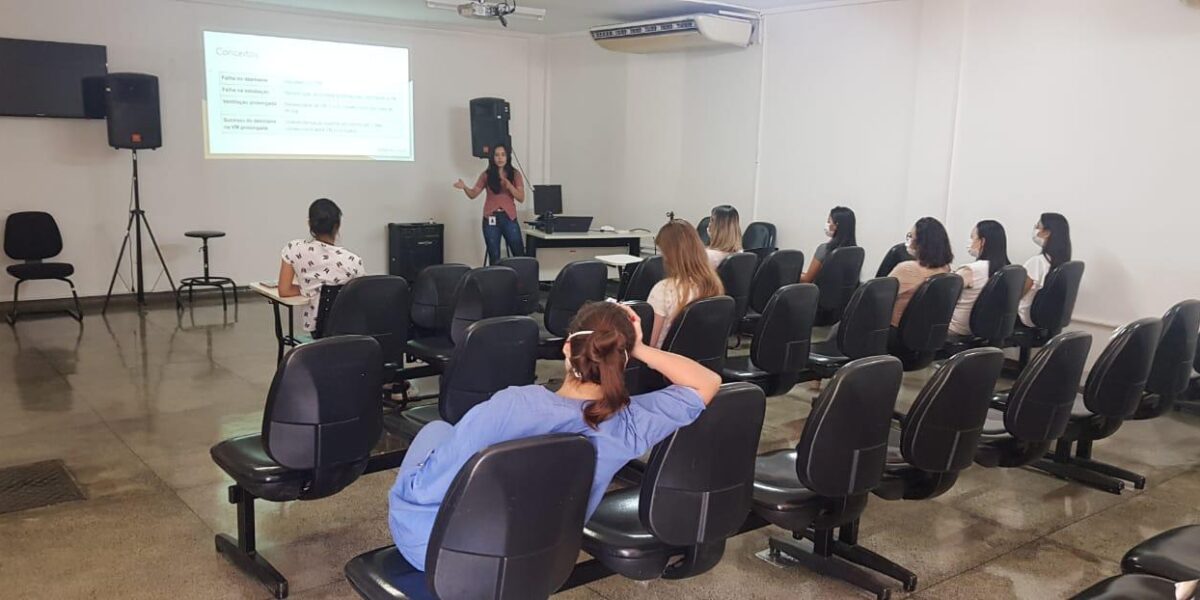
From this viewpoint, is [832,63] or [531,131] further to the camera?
[531,131]

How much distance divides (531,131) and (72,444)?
24.0ft

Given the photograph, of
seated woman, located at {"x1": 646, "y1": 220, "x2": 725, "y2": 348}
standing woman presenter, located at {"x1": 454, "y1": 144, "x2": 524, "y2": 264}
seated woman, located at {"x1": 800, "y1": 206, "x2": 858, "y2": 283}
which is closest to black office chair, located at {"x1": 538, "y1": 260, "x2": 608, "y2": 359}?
seated woman, located at {"x1": 646, "y1": 220, "x2": 725, "y2": 348}

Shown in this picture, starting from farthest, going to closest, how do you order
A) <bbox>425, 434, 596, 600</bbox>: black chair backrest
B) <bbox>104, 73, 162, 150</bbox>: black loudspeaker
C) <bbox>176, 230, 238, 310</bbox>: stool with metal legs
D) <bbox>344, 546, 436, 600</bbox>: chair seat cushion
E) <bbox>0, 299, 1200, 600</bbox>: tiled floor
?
<bbox>176, 230, 238, 310</bbox>: stool with metal legs < <bbox>104, 73, 162, 150</bbox>: black loudspeaker < <bbox>0, 299, 1200, 600</bbox>: tiled floor < <bbox>344, 546, 436, 600</bbox>: chair seat cushion < <bbox>425, 434, 596, 600</bbox>: black chair backrest

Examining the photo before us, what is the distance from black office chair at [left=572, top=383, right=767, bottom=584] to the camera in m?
2.34

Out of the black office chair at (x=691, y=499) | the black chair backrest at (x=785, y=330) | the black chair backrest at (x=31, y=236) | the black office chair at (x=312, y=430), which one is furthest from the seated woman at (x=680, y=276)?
the black chair backrest at (x=31, y=236)

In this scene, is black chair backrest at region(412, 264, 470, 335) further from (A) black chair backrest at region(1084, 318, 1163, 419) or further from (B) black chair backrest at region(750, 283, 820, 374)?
(A) black chair backrest at region(1084, 318, 1163, 419)

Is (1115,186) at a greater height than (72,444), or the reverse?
(1115,186)

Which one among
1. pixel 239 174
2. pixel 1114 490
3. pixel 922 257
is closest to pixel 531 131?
pixel 239 174

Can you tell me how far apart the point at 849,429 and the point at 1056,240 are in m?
3.91

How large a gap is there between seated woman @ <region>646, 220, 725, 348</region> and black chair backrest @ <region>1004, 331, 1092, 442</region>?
4.60 ft

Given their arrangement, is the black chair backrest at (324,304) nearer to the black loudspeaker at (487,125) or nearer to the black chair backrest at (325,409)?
the black chair backrest at (325,409)

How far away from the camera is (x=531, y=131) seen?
11.0 metres

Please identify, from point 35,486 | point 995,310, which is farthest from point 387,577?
point 995,310

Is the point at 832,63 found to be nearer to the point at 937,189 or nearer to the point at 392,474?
the point at 937,189
